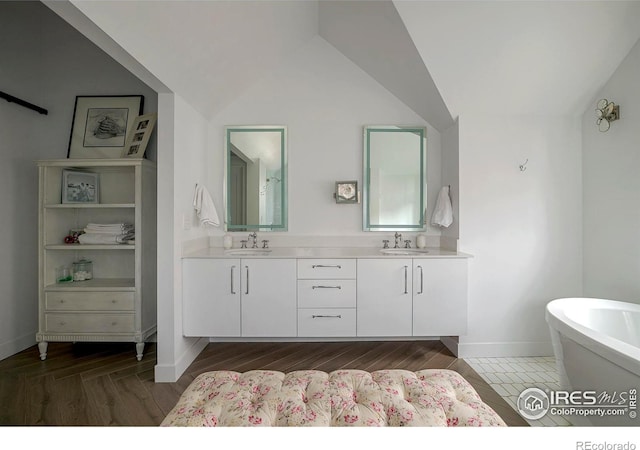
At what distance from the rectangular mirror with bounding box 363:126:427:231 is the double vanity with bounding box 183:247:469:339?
63 cm

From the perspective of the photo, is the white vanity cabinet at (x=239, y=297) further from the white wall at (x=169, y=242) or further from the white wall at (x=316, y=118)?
the white wall at (x=316, y=118)

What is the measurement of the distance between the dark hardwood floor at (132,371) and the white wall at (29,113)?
472 millimetres

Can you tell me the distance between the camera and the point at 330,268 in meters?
2.53

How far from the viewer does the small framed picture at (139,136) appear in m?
2.76

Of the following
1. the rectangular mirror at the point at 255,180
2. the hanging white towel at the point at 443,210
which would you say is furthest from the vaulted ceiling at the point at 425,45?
the hanging white towel at the point at 443,210

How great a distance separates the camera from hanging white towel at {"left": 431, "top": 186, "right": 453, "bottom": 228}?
2.86 metres

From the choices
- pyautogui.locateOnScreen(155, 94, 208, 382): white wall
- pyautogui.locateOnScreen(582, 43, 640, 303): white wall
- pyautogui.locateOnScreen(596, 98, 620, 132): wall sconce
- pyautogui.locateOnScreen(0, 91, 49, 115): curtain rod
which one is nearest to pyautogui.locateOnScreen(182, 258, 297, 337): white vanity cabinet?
pyautogui.locateOnScreen(155, 94, 208, 382): white wall

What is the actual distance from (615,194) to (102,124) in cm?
432

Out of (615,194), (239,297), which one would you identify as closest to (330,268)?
(239,297)
